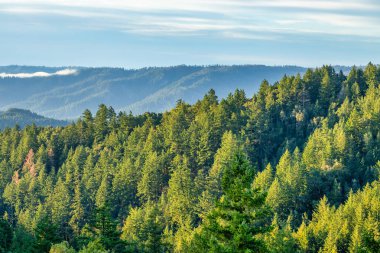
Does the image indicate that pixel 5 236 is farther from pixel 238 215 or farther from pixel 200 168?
pixel 238 215

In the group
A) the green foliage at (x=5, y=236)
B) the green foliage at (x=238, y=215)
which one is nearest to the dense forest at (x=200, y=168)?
the green foliage at (x=5, y=236)

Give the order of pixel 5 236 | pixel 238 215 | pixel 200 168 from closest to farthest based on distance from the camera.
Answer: pixel 238 215 → pixel 5 236 → pixel 200 168

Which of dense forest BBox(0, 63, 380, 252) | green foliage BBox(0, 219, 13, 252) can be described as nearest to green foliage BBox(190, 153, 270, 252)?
dense forest BBox(0, 63, 380, 252)

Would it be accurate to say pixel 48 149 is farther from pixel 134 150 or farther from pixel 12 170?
pixel 134 150

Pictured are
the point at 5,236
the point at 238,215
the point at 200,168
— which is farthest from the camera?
the point at 200,168

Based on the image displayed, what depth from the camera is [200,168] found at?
12950 cm

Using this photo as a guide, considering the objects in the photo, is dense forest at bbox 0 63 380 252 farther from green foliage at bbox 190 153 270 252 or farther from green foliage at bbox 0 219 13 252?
green foliage at bbox 190 153 270 252

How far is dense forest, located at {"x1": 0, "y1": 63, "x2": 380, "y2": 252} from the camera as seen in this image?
87562mm

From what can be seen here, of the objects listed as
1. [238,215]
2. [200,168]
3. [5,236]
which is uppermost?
[238,215]

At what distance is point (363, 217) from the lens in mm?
85500

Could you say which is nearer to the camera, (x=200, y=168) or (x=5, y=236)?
(x=5, y=236)

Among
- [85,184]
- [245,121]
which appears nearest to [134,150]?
[85,184]

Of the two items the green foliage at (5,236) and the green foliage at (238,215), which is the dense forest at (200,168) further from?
the green foliage at (238,215)

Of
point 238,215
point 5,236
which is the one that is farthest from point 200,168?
point 238,215
